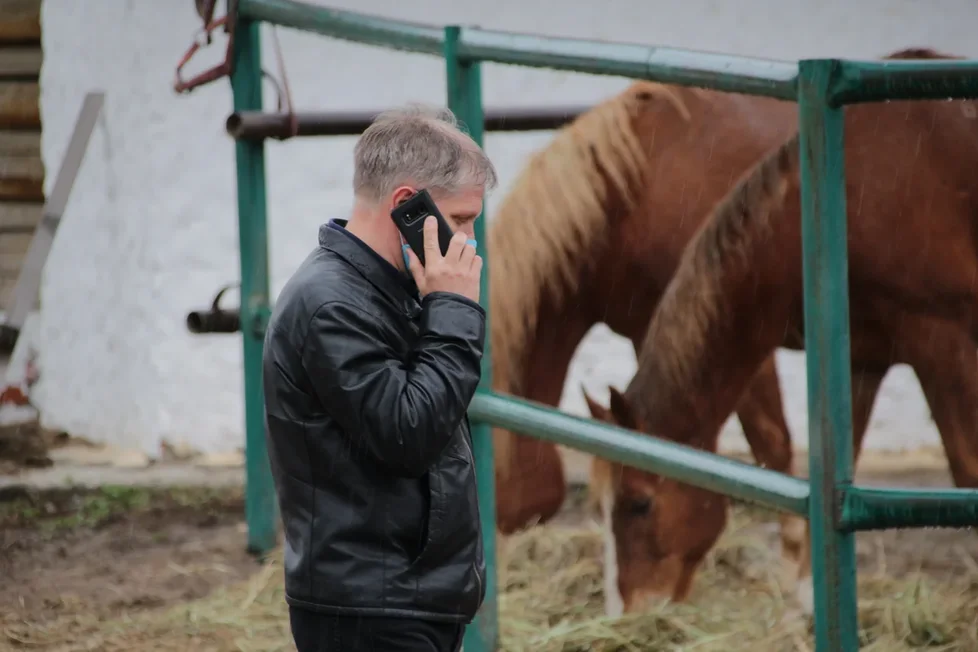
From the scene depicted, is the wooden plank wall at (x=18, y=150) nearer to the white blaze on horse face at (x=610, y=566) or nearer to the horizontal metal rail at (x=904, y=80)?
the white blaze on horse face at (x=610, y=566)

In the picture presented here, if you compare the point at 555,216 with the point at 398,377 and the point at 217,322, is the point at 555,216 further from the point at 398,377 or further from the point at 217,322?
the point at 398,377

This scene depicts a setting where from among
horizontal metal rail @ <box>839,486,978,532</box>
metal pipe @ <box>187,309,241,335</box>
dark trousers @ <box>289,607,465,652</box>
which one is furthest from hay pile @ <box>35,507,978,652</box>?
dark trousers @ <box>289,607,465,652</box>

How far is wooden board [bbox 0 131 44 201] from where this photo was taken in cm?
573

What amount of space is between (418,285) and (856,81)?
628 millimetres

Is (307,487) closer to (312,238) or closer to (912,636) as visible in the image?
(912,636)

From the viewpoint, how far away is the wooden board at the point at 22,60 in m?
5.69

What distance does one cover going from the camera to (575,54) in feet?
7.51

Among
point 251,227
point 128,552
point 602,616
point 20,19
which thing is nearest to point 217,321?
point 251,227

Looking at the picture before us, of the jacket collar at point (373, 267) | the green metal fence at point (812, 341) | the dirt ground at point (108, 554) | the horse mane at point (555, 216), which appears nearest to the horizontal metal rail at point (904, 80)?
the green metal fence at point (812, 341)

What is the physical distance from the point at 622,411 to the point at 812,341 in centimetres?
112

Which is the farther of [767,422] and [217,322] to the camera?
[767,422]

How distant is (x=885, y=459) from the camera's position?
17.3 feet

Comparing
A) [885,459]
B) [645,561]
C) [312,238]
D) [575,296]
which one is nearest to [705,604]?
[645,561]

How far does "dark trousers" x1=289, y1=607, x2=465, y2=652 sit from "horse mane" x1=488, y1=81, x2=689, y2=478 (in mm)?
1725
